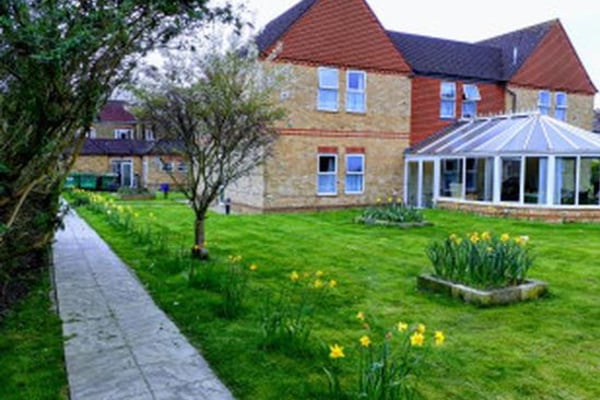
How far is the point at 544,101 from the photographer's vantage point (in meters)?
27.5

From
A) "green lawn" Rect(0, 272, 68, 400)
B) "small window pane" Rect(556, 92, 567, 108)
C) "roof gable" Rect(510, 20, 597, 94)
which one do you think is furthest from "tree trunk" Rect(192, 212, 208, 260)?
"small window pane" Rect(556, 92, 567, 108)

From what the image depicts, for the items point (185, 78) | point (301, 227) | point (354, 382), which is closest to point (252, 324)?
point (354, 382)

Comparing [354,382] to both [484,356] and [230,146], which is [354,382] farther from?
[230,146]

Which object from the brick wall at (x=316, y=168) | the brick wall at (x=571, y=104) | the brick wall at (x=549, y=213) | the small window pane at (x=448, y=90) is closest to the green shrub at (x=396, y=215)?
the brick wall at (x=549, y=213)

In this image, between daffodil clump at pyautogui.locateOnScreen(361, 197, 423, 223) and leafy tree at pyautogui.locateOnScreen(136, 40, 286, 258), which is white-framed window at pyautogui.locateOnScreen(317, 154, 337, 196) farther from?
leafy tree at pyautogui.locateOnScreen(136, 40, 286, 258)

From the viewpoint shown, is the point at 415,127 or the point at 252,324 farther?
the point at 415,127

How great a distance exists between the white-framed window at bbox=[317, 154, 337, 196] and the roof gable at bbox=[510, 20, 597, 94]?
448 inches

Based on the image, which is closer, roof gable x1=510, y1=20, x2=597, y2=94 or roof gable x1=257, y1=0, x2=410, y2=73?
roof gable x1=257, y1=0, x2=410, y2=73

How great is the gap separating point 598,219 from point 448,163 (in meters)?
6.53

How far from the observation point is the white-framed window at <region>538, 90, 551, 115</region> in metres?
27.3

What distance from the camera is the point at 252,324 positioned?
6.05 m

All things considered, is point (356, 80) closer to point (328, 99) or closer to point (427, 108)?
point (328, 99)

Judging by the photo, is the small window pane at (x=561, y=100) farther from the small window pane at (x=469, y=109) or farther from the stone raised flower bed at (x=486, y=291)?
the stone raised flower bed at (x=486, y=291)

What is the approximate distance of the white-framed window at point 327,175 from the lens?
2148 cm
